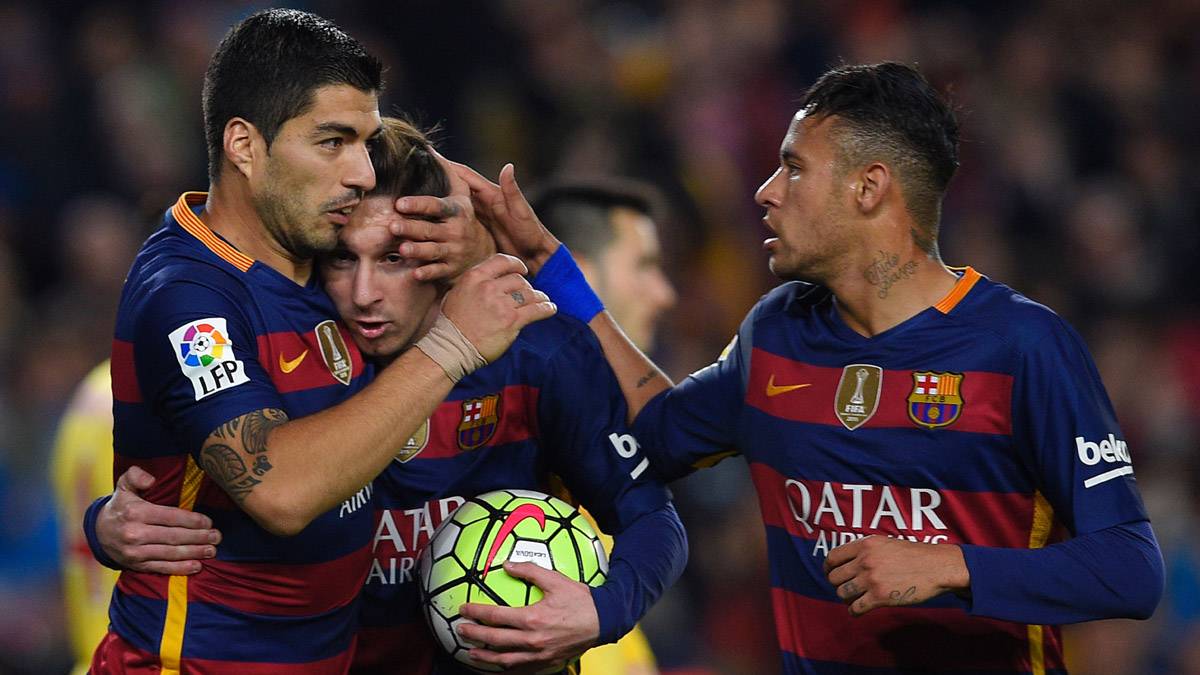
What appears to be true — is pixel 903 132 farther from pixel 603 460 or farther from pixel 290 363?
pixel 290 363

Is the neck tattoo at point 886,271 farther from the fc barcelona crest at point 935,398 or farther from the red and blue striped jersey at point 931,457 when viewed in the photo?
the fc barcelona crest at point 935,398

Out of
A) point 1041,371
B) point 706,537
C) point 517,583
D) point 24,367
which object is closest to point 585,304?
point 517,583

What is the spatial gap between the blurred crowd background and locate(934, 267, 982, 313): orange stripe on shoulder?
378 cm

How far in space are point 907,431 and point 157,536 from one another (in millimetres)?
1827

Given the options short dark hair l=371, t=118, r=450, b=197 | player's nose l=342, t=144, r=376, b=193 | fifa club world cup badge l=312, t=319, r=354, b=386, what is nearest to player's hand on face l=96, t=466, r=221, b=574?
fifa club world cup badge l=312, t=319, r=354, b=386

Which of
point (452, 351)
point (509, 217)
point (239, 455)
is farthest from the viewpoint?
point (509, 217)

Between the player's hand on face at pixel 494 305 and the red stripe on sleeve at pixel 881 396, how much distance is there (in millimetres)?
670

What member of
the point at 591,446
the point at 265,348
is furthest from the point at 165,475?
the point at 591,446

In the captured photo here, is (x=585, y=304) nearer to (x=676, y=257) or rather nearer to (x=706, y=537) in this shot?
(x=706, y=537)

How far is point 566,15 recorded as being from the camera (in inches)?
413

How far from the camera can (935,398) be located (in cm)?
373

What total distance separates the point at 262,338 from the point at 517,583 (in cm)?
85

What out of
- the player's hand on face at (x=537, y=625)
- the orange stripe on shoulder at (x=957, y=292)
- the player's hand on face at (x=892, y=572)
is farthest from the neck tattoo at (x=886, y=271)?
the player's hand on face at (x=537, y=625)

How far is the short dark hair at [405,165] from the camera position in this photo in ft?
12.9
